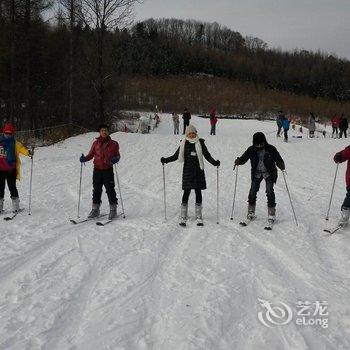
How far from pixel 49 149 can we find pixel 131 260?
14518 mm

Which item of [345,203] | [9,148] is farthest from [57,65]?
[345,203]

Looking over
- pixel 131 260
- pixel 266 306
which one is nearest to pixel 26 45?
pixel 131 260

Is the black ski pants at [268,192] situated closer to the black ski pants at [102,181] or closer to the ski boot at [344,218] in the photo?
the ski boot at [344,218]

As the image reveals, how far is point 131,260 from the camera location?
6.13 metres

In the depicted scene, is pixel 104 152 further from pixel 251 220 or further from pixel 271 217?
pixel 271 217

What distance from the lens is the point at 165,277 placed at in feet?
18.2

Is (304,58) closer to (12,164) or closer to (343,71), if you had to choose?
(343,71)

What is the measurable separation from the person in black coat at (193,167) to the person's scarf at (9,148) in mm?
3344

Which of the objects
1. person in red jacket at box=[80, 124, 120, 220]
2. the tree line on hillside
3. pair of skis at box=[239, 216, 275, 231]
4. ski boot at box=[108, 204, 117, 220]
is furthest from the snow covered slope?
the tree line on hillside

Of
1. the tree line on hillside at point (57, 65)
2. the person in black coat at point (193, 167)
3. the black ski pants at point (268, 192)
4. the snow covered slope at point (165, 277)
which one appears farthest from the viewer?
the tree line on hillside at point (57, 65)

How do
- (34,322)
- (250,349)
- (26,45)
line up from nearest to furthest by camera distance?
(250,349)
(34,322)
(26,45)

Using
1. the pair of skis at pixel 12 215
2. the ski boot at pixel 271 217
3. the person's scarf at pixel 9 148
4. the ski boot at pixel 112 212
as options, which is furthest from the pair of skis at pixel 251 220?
the person's scarf at pixel 9 148

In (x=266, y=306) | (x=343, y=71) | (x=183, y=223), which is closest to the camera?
(x=266, y=306)

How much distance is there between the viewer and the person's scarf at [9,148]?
28.9ft
